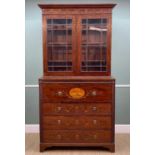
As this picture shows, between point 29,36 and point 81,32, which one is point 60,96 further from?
point 29,36

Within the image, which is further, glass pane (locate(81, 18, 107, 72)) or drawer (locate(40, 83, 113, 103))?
glass pane (locate(81, 18, 107, 72))

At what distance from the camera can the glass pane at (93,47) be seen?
4.51 meters

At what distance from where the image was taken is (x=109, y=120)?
440 centimetres

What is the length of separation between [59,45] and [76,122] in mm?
1123

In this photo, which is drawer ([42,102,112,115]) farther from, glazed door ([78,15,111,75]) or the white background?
the white background

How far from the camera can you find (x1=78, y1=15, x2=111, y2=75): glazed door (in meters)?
4.48

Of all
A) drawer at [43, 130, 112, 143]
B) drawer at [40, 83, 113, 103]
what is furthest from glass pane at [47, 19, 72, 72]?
drawer at [43, 130, 112, 143]

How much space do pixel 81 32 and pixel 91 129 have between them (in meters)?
1.38

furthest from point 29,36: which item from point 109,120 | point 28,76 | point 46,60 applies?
point 109,120
